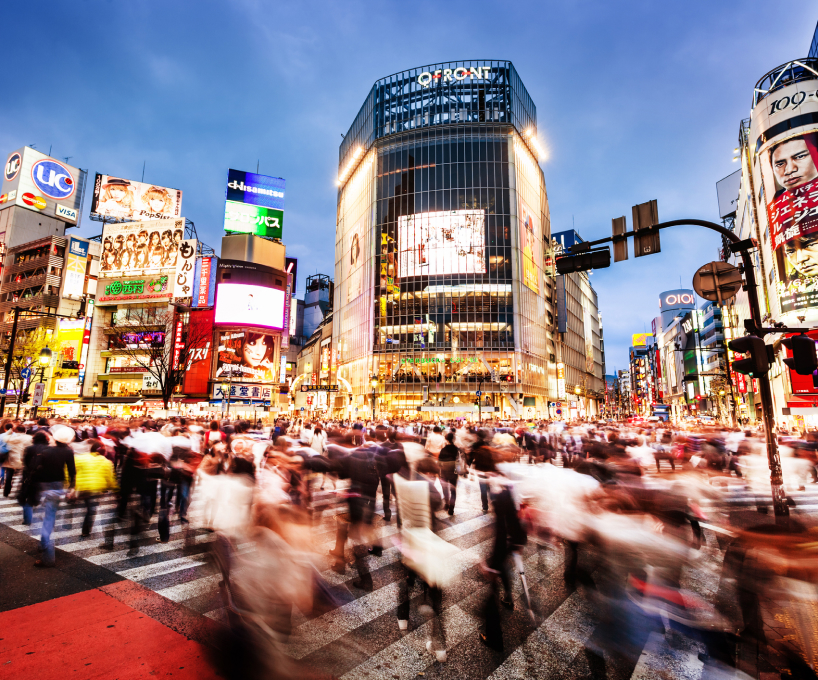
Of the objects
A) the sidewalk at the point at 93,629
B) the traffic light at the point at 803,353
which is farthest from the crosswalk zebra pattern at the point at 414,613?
the traffic light at the point at 803,353

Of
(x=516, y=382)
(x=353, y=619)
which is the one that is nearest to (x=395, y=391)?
(x=516, y=382)

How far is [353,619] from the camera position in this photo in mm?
5445

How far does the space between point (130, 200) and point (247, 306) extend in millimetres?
27476

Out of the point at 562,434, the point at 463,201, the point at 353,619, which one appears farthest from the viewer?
the point at 463,201

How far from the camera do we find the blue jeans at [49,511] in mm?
7153

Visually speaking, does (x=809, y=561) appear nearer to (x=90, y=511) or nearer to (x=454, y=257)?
(x=90, y=511)

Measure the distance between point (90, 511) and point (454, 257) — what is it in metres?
61.0

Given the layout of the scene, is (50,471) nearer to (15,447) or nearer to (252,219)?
(15,447)

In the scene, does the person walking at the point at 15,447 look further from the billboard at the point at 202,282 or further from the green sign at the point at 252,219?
the green sign at the point at 252,219

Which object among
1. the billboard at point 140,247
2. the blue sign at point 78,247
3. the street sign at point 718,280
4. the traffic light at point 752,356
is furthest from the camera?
the blue sign at point 78,247

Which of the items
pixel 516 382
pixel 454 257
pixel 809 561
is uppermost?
pixel 454 257

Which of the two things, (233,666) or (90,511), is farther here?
(90,511)

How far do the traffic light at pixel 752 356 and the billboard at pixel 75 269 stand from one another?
82.3m

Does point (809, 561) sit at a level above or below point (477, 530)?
above
